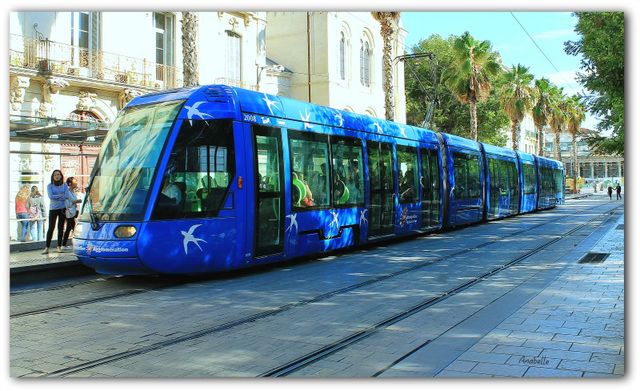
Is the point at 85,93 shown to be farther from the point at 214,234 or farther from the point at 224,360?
the point at 224,360

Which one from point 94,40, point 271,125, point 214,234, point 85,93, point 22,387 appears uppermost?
point 94,40

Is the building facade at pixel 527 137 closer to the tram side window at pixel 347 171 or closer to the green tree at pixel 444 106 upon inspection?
the green tree at pixel 444 106

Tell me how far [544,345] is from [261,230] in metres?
5.50

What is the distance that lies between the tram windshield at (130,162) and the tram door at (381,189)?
18.2ft

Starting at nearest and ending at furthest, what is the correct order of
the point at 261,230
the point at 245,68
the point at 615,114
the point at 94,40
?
the point at 261,230
the point at 615,114
the point at 94,40
the point at 245,68

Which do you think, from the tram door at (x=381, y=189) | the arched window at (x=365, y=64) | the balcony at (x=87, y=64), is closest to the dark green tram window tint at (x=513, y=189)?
the tram door at (x=381, y=189)

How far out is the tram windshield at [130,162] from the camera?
8945mm

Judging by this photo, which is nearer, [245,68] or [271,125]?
[271,125]

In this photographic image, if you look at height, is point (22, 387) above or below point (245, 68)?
below

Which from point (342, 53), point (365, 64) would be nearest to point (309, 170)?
point (342, 53)

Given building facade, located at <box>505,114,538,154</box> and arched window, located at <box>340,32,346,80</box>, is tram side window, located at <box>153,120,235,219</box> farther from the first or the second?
building facade, located at <box>505,114,538,154</box>

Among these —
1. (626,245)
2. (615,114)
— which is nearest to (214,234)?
(626,245)

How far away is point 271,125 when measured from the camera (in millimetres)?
10469

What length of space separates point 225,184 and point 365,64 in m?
31.5
